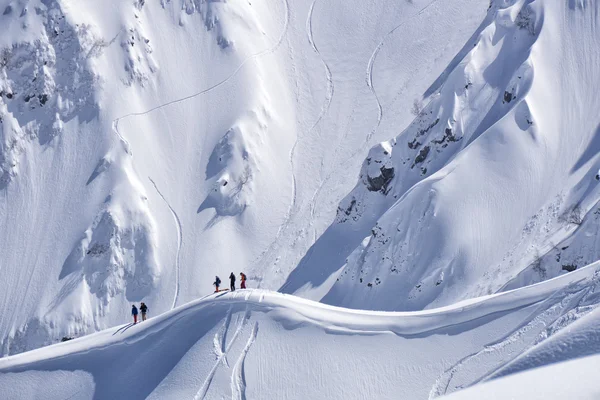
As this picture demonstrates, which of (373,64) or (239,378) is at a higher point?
(373,64)

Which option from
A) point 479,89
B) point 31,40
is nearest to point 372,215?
point 479,89

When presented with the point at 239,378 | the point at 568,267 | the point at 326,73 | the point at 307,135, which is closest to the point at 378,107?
the point at 307,135

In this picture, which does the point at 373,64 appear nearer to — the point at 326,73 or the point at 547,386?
the point at 326,73

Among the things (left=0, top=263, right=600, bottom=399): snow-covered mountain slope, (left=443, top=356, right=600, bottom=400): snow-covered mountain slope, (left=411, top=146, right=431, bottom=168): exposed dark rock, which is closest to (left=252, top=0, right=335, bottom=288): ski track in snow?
(left=411, top=146, right=431, bottom=168): exposed dark rock

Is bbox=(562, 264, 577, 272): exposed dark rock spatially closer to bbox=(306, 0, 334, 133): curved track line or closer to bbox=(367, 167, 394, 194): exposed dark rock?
bbox=(367, 167, 394, 194): exposed dark rock

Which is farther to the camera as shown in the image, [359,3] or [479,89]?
[359,3]

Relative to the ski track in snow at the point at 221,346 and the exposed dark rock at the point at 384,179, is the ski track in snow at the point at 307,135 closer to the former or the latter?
the exposed dark rock at the point at 384,179

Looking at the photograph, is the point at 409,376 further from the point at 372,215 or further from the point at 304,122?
the point at 304,122
